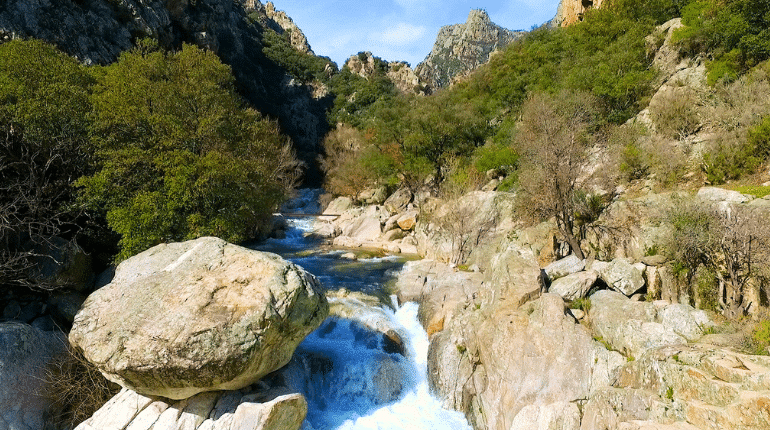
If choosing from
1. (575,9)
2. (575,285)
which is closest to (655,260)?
(575,285)

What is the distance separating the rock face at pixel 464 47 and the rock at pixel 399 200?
56.1m

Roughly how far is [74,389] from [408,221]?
25.4m

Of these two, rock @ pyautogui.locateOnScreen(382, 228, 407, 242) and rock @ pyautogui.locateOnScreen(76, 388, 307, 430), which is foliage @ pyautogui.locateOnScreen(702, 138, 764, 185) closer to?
rock @ pyautogui.locateOnScreen(76, 388, 307, 430)

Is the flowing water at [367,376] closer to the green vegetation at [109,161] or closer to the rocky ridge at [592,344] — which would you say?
the rocky ridge at [592,344]

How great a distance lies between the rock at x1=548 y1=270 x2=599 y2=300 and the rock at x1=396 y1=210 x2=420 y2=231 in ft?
65.5

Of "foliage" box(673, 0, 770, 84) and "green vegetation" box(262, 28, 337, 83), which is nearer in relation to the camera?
"foliage" box(673, 0, 770, 84)

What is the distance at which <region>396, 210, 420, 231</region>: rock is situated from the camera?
109ft

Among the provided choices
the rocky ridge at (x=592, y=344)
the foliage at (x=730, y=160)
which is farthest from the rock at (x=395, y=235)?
the foliage at (x=730, y=160)

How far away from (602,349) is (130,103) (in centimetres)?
1979

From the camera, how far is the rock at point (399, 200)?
39.0 meters

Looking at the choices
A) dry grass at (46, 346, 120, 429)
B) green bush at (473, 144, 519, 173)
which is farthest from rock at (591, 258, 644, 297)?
green bush at (473, 144, 519, 173)

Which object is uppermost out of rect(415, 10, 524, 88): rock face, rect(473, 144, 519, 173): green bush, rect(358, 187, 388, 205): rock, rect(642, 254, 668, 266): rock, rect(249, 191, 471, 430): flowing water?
rect(415, 10, 524, 88): rock face

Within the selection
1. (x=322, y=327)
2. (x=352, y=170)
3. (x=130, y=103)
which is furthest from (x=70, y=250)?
(x=352, y=170)

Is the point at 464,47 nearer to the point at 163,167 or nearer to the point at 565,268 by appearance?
the point at 565,268
